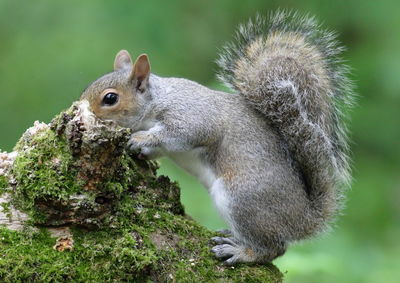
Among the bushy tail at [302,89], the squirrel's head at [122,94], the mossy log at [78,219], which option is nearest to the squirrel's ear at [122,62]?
the squirrel's head at [122,94]

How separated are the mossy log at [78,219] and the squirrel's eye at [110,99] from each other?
0.71 metres

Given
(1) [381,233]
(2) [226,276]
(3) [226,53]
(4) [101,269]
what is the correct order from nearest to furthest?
(4) [101,269] < (2) [226,276] < (3) [226,53] < (1) [381,233]

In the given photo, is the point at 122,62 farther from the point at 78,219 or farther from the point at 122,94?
the point at 78,219

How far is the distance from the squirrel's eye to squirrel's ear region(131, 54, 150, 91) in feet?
0.48

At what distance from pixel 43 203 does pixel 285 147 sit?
1.35 m

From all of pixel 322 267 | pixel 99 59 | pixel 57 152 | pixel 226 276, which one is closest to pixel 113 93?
pixel 57 152

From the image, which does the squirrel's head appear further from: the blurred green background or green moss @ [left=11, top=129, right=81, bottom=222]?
the blurred green background

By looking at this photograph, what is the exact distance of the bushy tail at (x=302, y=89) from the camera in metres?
3.12

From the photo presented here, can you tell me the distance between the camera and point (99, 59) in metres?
5.79

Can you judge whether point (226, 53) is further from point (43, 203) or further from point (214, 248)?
point (43, 203)

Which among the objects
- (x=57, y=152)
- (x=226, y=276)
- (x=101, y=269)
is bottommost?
(x=101, y=269)

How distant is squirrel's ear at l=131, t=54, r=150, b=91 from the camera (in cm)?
326

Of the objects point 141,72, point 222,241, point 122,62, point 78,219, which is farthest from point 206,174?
point 78,219

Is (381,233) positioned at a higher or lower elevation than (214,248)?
higher
